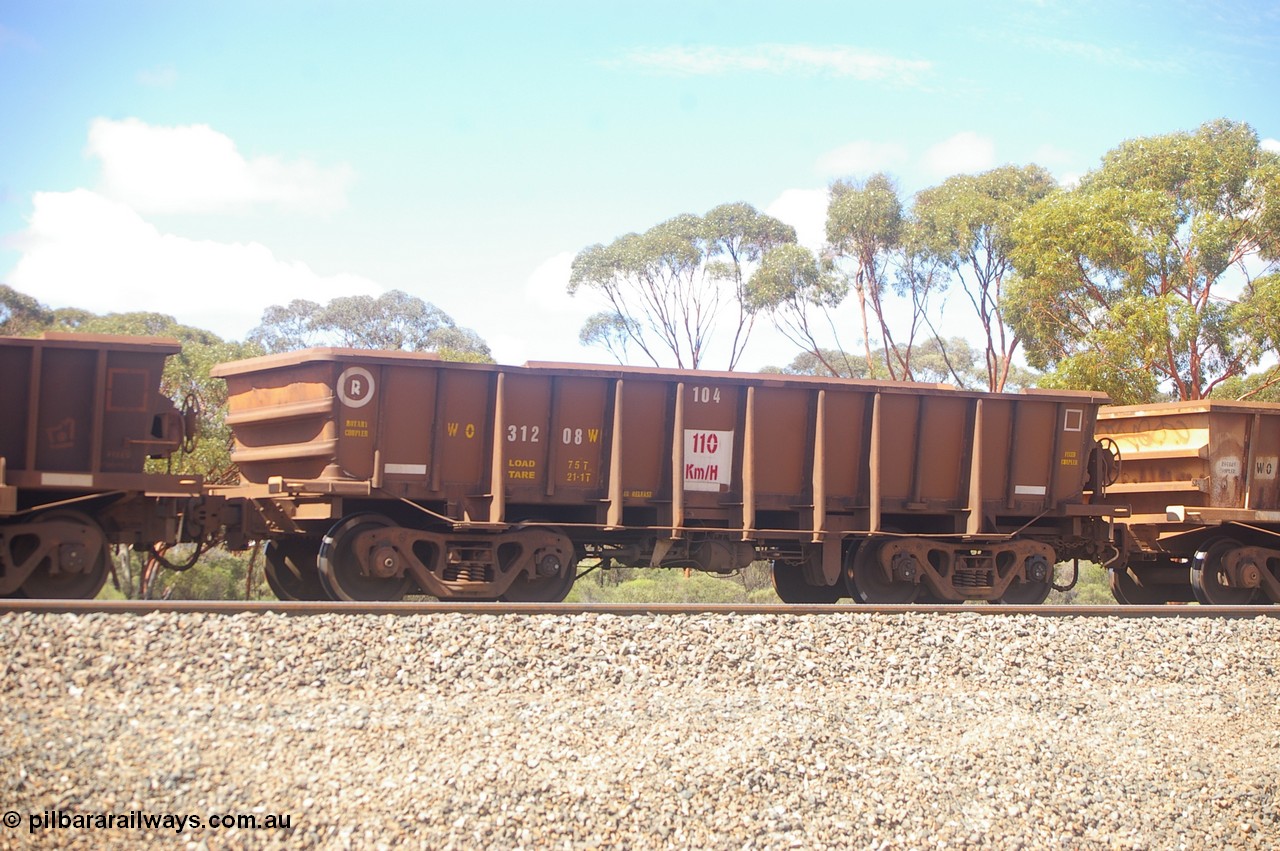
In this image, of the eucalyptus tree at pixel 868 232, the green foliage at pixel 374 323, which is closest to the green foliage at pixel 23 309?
the green foliage at pixel 374 323

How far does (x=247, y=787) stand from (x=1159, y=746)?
5.79 meters

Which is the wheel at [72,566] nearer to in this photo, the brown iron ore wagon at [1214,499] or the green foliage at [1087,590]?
the brown iron ore wagon at [1214,499]

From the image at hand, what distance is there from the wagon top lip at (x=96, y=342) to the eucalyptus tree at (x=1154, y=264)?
66.3ft

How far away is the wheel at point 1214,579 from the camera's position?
14000 mm

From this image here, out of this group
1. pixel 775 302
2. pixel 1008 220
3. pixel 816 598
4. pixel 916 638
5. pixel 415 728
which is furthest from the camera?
pixel 775 302

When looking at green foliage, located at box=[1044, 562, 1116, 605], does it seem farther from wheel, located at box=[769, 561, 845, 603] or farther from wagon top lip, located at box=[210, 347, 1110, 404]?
wagon top lip, located at box=[210, 347, 1110, 404]

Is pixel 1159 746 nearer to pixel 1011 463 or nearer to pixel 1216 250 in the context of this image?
pixel 1011 463

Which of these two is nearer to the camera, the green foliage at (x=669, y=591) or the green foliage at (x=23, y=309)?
the green foliage at (x=669, y=591)

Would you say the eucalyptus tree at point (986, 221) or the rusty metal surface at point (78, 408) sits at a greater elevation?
the eucalyptus tree at point (986, 221)

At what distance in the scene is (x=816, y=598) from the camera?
1411 cm

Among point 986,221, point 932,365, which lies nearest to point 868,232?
point 986,221

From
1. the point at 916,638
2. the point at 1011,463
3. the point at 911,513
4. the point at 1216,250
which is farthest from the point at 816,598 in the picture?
A: the point at 1216,250

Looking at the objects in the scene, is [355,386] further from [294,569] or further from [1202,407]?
[1202,407]

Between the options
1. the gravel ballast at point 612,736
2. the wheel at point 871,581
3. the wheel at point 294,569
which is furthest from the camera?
the wheel at point 871,581
